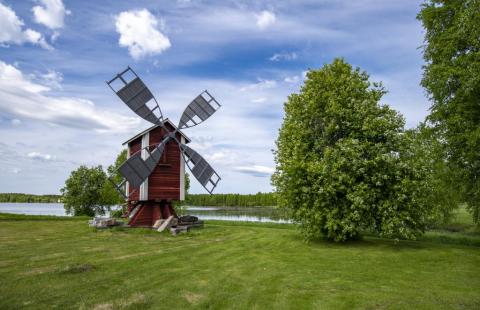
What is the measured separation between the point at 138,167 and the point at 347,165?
13.1 m

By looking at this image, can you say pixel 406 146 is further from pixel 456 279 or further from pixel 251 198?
pixel 251 198

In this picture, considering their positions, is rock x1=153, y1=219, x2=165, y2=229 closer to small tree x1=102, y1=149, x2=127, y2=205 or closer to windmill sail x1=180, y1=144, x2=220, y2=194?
windmill sail x1=180, y1=144, x2=220, y2=194

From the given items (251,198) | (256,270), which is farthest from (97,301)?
(251,198)

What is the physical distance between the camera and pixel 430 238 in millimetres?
23297

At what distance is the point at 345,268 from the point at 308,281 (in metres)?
2.76

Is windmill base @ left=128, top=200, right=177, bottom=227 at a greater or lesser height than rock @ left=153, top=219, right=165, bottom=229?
greater

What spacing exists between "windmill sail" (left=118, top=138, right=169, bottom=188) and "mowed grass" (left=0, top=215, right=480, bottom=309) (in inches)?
183

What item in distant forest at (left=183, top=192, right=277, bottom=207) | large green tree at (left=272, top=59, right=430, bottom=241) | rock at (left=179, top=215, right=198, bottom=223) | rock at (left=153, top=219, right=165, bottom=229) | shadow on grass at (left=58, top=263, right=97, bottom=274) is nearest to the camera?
shadow on grass at (left=58, top=263, right=97, bottom=274)

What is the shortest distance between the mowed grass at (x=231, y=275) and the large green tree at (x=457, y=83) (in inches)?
183

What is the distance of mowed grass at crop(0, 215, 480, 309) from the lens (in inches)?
348

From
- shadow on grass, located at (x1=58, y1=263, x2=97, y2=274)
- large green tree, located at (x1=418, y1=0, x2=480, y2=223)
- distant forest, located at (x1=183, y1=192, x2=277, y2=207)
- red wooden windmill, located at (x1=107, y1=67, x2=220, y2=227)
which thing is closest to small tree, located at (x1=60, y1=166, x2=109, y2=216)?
red wooden windmill, located at (x1=107, y1=67, x2=220, y2=227)

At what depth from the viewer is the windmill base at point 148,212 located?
82.4 feet

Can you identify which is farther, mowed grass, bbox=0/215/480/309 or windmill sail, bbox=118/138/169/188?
windmill sail, bbox=118/138/169/188

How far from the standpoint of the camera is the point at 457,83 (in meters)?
18.5
